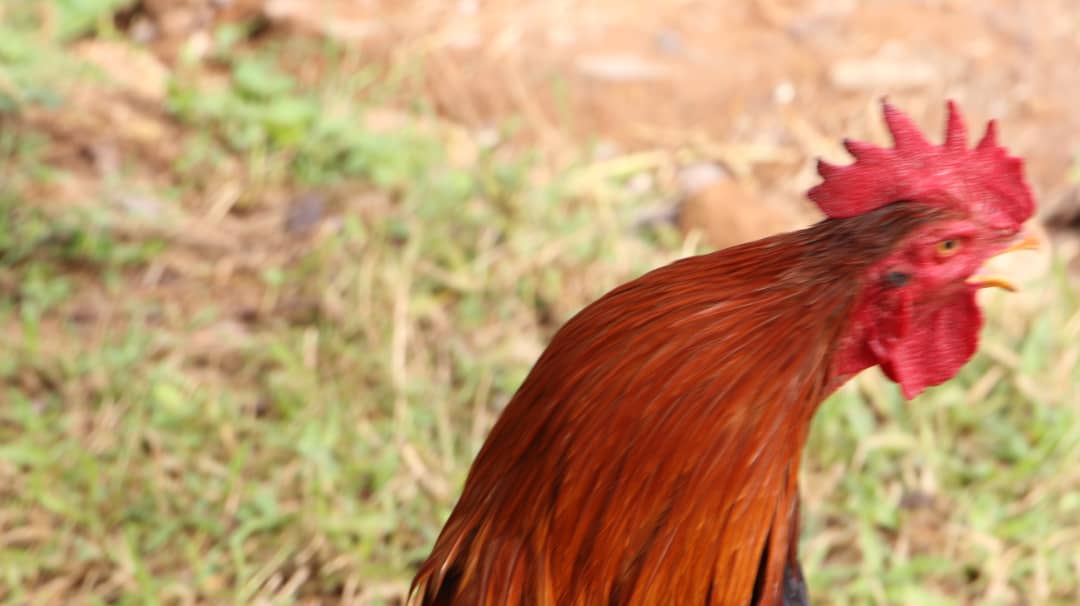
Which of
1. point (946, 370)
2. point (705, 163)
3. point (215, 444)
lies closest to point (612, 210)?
point (705, 163)

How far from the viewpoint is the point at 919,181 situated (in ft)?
4.95

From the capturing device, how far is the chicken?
1.46 m

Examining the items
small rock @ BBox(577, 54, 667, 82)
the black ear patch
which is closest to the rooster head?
the black ear patch

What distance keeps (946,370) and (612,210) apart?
211 cm

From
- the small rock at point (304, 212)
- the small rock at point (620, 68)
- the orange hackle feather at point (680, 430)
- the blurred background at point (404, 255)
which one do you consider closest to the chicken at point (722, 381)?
the orange hackle feather at point (680, 430)

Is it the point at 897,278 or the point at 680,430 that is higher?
the point at 897,278

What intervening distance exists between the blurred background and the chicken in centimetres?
117

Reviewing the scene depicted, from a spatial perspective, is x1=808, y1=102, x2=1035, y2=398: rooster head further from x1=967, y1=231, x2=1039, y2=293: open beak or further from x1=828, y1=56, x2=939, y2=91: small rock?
x1=828, y1=56, x2=939, y2=91: small rock

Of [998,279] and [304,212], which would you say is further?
[304,212]

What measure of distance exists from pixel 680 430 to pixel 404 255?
2.01m

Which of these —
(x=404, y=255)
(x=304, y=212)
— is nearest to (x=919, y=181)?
(x=404, y=255)

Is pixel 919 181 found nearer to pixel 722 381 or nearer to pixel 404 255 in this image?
pixel 722 381

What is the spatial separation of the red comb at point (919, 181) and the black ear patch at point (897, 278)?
96 millimetres

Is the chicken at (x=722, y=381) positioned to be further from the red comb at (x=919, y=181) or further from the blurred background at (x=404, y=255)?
the blurred background at (x=404, y=255)
